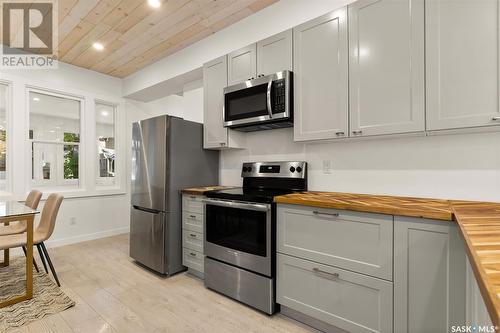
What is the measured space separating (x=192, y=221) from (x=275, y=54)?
1.86 m

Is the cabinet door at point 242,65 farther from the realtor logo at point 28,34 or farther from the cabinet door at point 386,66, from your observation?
the realtor logo at point 28,34

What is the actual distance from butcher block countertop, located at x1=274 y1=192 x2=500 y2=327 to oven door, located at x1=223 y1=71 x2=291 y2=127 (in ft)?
2.65

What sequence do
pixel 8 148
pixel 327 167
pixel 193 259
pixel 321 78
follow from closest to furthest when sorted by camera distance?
pixel 321 78 < pixel 327 167 < pixel 193 259 < pixel 8 148

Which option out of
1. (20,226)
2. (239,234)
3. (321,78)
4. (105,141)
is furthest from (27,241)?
(321,78)

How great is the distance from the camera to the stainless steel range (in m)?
2.01

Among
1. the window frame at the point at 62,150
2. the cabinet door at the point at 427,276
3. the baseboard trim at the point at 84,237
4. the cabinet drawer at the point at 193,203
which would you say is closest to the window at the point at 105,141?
the window frame at the point at 62,150

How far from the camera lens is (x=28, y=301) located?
2.19 metres

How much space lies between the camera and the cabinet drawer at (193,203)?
2621 mm

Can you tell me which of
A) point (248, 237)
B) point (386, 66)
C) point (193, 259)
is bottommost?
point (193, 259)

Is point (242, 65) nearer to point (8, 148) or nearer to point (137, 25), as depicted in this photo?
point (137, 25)

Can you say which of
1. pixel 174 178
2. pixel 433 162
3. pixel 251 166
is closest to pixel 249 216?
pixel 251 166

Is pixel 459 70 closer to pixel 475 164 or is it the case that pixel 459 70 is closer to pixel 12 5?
pixel 475 164

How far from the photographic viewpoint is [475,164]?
5.54ft

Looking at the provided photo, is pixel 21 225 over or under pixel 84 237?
over
